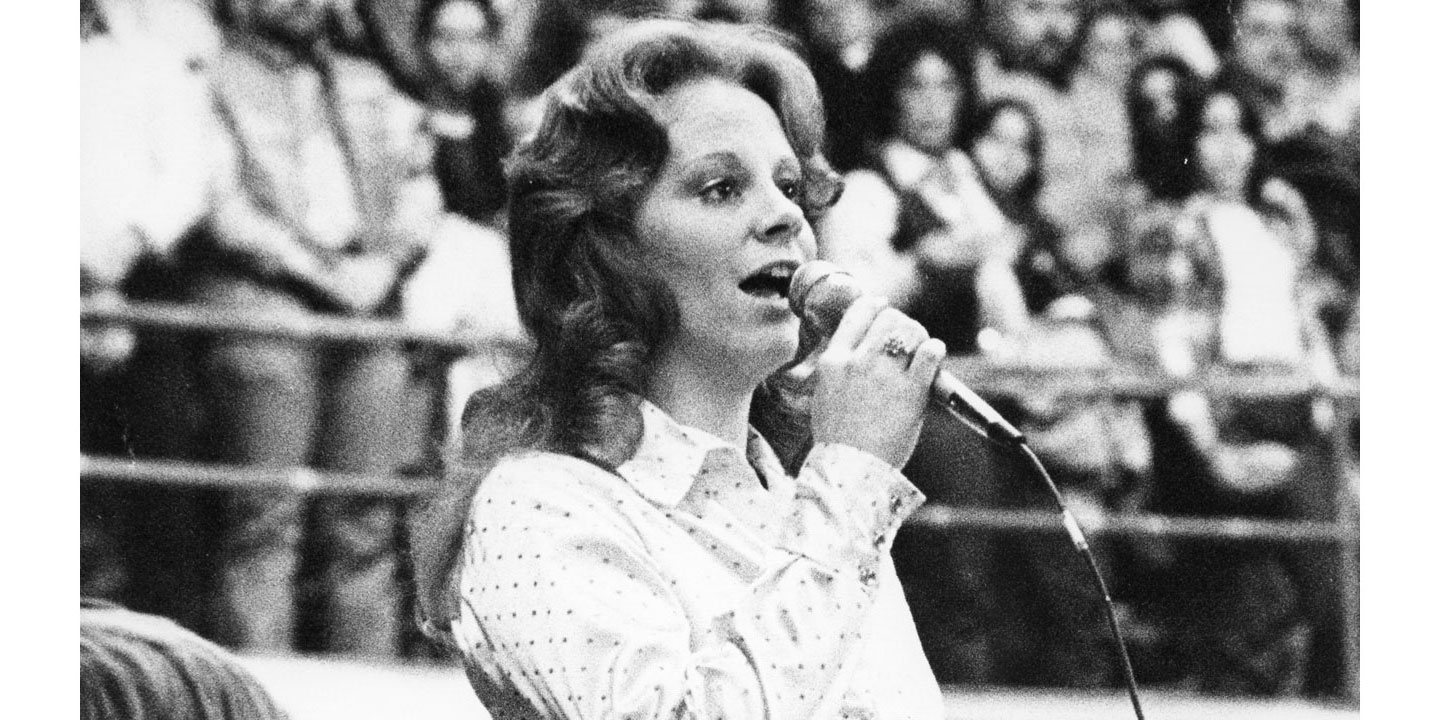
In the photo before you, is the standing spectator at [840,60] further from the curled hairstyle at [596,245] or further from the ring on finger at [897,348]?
the ring on finger at [897,348]

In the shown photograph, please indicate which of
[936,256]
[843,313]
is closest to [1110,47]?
[936,256]

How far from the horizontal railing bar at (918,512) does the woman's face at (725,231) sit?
55 centimetres

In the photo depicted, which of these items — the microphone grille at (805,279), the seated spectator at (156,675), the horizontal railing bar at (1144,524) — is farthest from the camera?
the horizontal railing bar at (1144,524)

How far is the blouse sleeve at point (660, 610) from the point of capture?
1.10 meters

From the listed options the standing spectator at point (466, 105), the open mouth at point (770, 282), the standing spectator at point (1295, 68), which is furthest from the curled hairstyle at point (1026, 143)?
the open mouth at point (770, 282)

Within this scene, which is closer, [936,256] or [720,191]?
[720,191]

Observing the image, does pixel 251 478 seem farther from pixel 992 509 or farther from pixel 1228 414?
pixel 1228 414

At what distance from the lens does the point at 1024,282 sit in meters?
2.02

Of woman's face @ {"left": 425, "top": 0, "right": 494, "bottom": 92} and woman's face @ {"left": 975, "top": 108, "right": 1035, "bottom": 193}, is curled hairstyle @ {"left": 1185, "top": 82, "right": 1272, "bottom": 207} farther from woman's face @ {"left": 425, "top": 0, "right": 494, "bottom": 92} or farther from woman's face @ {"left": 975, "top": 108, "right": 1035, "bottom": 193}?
woman's face @ {"left": 425, "top": 0, "right": 494, "bottom": 92}

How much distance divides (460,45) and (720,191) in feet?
2.13

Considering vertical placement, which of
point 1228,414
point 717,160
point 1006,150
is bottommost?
point 1228,414

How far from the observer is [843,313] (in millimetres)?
1188
